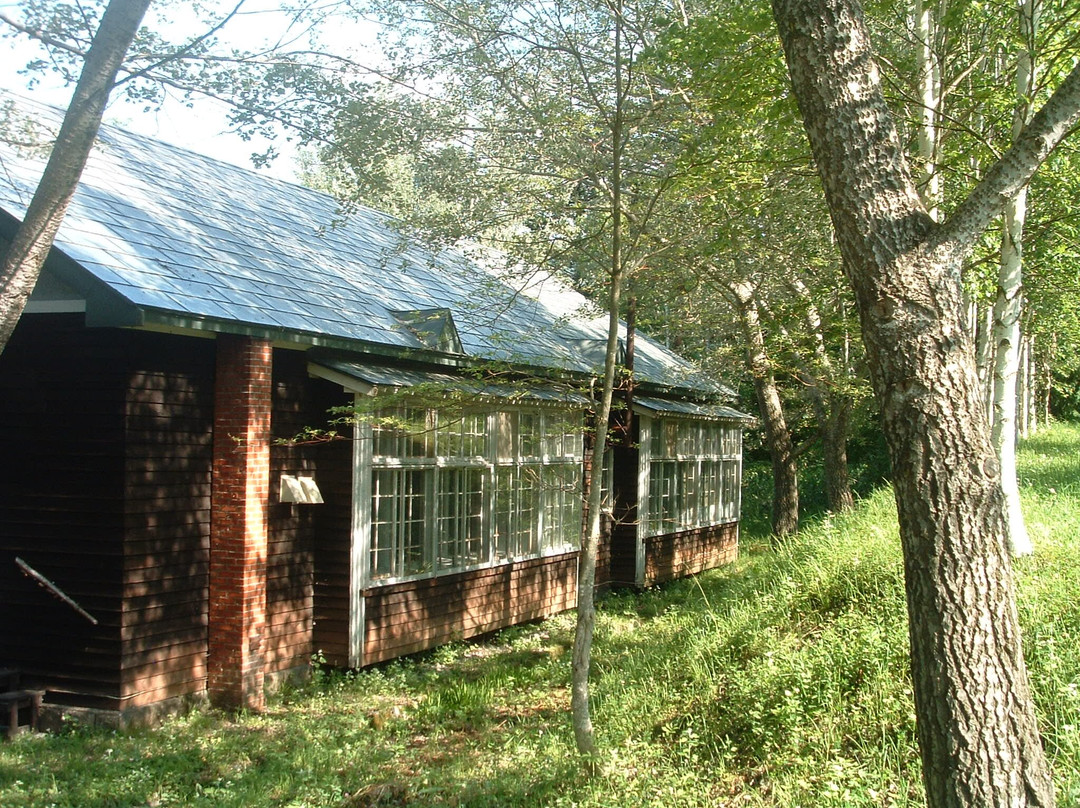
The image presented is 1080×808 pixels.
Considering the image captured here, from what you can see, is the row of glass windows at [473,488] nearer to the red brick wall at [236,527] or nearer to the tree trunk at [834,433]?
the red brick wall at [236,527]

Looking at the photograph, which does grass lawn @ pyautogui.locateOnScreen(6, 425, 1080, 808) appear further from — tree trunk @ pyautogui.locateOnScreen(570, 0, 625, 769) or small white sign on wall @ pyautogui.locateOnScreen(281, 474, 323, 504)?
small white sign on wall @ pyautogui.locateOnScreen(281, 474, 323, 504)

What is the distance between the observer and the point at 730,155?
31.3 feet

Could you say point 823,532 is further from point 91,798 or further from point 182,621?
point 91,798

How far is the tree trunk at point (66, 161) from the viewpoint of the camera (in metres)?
5.99

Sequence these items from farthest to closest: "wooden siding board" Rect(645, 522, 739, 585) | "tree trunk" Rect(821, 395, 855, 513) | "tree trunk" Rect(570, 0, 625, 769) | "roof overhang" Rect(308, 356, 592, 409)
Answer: "tree trunk" Rect(821, 395, 855, 513) → "wooden siding board" Rect(645, 522, 739, 585) → "roof overhang" Rect(308, 356, 592, 409) → "tree trunk" Rect(570, 0, 625, 769)

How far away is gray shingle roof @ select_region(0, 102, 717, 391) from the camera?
7531 mm

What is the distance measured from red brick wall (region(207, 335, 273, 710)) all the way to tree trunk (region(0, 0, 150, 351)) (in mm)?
2131

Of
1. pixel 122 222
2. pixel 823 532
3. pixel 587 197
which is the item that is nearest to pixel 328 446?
pixel 122 222

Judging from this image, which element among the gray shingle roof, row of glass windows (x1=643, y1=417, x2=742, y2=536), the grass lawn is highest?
the gray shingle roof

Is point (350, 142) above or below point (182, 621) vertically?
above

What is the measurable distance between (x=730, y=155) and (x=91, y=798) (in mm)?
7754

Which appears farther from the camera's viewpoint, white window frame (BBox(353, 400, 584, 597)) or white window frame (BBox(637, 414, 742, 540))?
white window frame (BBox(637, 414, 742, 540))

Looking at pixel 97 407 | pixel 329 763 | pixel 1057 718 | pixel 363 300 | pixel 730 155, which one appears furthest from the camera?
pixel 363 300

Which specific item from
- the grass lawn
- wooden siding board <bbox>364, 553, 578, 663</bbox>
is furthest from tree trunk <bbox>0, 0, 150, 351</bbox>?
wooden siding board <bbox>364, 553, 578, 663</bbox>
